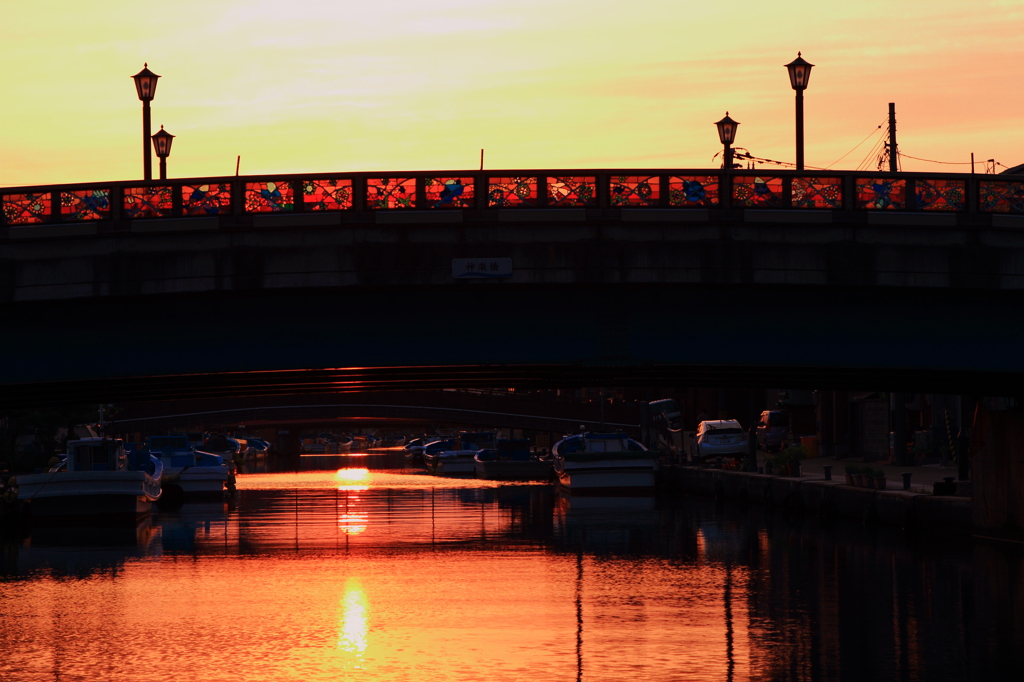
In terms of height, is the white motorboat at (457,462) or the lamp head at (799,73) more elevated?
the lamp head at (799,73)

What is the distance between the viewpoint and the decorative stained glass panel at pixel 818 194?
2681 centimetres

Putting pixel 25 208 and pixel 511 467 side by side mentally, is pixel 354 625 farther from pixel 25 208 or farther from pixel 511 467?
pixel 511 467

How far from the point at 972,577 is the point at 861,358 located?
5008mm

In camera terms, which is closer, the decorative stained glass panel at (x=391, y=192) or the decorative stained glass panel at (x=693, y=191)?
the decorative stained glass panel at (x=391, y=192)

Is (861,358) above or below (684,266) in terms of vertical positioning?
below

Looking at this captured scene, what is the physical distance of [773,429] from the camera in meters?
78.4

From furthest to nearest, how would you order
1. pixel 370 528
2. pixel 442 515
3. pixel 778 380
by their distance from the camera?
1. pixel 442 515
2. pixel 370 528
3. pixel 778 380

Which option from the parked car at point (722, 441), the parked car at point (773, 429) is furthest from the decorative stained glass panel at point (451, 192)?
the parked car at point (773, 429)

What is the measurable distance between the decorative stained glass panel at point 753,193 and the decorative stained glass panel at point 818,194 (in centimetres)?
35

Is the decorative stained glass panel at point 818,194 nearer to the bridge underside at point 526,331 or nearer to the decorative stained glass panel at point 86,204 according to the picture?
the bridge underside at point 526,331

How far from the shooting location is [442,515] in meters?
51.4

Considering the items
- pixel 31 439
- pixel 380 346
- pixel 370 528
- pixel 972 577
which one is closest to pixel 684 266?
pixel 380 346

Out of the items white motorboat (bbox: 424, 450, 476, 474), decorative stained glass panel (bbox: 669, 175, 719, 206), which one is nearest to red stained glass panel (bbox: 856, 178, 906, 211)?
decorative stained glass panel (bbox: 669, 175, 719, 206)

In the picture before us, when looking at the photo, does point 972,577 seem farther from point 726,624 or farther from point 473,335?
point 473,335
